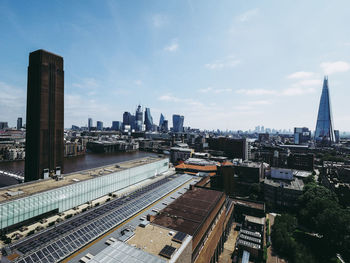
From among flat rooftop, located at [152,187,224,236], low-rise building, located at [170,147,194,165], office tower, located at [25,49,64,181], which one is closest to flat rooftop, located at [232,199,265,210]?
flat rooftop, located at [152,187,224,236]

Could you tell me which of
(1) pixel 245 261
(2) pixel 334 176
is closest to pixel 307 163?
(2) pixel 334 176

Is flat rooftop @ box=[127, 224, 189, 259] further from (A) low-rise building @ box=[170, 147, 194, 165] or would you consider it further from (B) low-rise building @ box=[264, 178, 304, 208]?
(A) low-rise building @ box=[170, 147, 194, 165]

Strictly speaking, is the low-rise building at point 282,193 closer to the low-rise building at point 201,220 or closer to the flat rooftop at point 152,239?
the low-rise building at point 201,220

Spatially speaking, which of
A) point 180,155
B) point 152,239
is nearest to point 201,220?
point 152,239

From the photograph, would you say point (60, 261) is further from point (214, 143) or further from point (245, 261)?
point (214, 143)

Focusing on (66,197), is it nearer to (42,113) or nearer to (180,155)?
(42,113)
